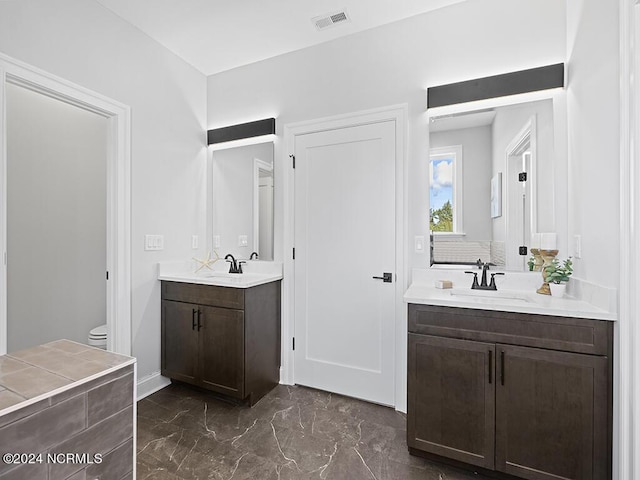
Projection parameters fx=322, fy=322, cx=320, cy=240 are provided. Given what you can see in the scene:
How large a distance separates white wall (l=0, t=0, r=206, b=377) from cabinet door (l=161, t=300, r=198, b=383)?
0.09 m

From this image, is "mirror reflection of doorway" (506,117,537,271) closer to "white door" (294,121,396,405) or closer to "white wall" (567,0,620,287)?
"white wall" (567,0,620,287)

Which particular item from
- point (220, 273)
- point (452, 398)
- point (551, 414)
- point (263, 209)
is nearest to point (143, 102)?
point (263, 209)

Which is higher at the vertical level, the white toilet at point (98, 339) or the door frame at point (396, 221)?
the door frame at point (396, 221)

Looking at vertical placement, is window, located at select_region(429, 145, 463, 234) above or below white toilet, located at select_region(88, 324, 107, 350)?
above

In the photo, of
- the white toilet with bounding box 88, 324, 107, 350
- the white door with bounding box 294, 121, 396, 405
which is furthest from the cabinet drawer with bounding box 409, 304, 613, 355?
the white toilet with bounding box 88, 324, 107, 350

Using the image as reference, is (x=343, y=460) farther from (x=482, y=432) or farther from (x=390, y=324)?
(x=390, y=324)

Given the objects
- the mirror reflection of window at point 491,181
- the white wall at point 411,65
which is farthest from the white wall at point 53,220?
the mirror reflection of window at point 491,181

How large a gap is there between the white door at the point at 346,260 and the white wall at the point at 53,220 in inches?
79.9

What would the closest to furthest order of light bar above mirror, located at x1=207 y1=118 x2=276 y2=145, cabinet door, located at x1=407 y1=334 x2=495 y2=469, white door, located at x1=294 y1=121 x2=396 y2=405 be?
cabinet door, located at x1=407 y1=334 x2=495 y2=469 → white door, located at x1=294 y1=121 x2=396 y2=405 → light bar above mirror, located at x1=207 y1=118 x2=276 y2=145

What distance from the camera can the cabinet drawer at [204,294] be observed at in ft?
7.48

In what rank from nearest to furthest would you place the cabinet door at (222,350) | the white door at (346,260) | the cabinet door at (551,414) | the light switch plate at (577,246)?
the cabinet door at (551,414), the light switch plate at (577,246), the cabinet door at (222,350), the white door at (346,260)

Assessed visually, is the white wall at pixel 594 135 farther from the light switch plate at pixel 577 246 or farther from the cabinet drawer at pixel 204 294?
the cabinet drawer at pixel 204 294

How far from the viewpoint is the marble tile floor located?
1.68m

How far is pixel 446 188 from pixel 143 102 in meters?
2.39
